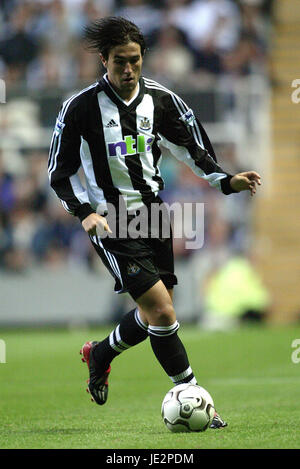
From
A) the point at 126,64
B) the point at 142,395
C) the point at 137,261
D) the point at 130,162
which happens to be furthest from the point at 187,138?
the point at 142,395

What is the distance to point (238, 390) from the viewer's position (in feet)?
23.7

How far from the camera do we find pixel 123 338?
18.7 ft

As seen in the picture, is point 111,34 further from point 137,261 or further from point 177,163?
point 177,163

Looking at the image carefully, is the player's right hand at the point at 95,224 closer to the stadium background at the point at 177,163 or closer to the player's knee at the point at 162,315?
the player's knee at the point at 162,315

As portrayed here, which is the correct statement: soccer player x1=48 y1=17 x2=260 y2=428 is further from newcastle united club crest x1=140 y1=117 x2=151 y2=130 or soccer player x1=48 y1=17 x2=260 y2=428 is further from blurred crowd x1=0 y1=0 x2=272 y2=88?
blurred crowd x1=0 y1=0 x2=272 y2=88

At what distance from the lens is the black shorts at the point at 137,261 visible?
17.0 ft

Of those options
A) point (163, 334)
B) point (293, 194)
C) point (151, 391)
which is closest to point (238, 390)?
point (151, 391)

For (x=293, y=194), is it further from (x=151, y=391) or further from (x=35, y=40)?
(x=151, y=391)

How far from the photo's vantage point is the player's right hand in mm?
5016

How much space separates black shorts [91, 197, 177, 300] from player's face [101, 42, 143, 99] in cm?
88

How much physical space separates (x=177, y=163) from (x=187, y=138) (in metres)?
9.74

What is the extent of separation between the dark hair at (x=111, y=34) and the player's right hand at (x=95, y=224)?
3.12 ft

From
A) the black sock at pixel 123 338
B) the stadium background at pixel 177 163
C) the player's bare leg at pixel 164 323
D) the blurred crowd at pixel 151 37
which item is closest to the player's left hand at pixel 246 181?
the player's bare leg at pixel 164 323
